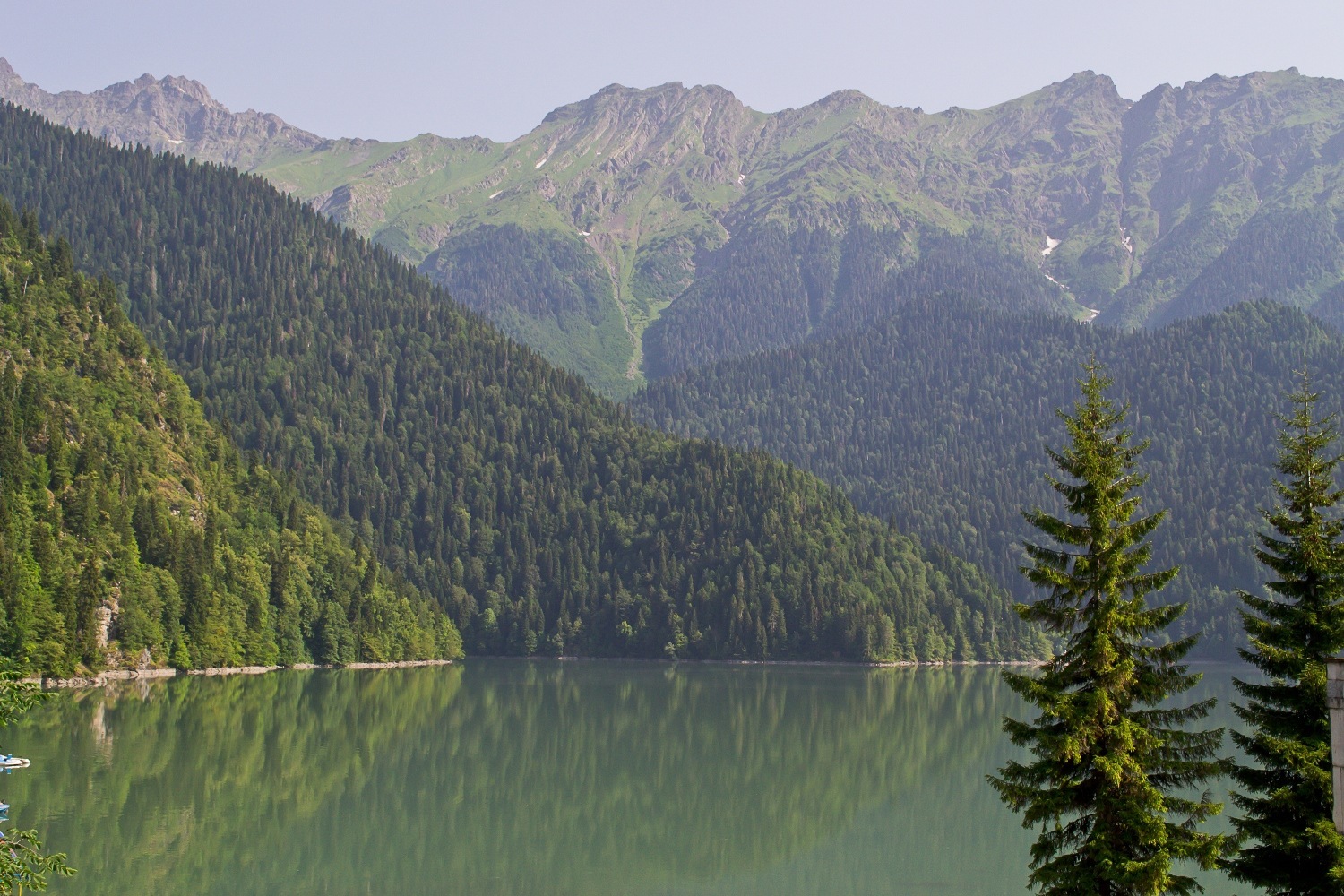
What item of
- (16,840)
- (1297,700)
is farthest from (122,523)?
(1297,700)

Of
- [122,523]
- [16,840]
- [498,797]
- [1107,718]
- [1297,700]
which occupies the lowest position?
[498,797]

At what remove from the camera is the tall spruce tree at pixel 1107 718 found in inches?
1321

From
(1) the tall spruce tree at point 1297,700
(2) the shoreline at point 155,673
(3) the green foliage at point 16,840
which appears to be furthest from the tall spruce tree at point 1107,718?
(2) the shoreline at point 155,673

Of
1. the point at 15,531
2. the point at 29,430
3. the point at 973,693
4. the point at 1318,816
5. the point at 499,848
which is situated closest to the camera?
the point at 1318,816

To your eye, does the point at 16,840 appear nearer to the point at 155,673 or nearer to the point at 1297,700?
the point at 1297,700

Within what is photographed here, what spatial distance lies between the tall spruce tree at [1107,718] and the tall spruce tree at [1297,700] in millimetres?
1297

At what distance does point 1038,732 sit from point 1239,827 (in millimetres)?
5307

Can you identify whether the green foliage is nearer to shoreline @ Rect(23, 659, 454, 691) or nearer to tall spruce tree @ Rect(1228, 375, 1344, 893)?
tall spruce tree @ Rect(1228, 375, 1344, 893)

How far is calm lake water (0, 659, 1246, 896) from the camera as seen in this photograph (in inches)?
2675

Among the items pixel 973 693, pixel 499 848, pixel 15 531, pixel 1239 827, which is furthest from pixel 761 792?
pixel 973 693

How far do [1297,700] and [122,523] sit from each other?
136 metres

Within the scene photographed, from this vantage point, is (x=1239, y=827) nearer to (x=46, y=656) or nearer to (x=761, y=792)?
(x=761, y=792)

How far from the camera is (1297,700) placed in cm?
3512

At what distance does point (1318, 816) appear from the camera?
34.1 metres
